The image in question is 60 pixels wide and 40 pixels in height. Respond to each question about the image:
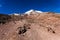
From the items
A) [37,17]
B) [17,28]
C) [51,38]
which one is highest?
[37,17]

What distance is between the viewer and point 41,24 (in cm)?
1373

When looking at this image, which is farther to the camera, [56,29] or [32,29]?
[56,29]

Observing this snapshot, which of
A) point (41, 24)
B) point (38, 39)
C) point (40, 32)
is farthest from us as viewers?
point (41, 24)

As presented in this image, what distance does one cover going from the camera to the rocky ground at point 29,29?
38.4 feet

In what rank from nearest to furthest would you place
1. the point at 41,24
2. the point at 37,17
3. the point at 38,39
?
the point at 38,39 → the point at 41,24 → the point at 37,17

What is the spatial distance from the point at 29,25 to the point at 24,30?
3.44ft

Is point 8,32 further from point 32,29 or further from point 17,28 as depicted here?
point 32,29

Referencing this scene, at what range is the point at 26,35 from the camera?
1166 cm

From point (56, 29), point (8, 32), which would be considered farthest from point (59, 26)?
point (8, 32)

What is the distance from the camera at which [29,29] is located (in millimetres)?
12414

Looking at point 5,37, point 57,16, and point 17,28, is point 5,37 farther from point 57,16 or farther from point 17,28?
point 57,16

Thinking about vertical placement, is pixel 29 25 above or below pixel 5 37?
above

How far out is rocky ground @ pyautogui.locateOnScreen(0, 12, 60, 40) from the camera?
1170 centimetres

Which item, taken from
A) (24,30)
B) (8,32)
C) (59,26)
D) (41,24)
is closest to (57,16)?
(59,26)
